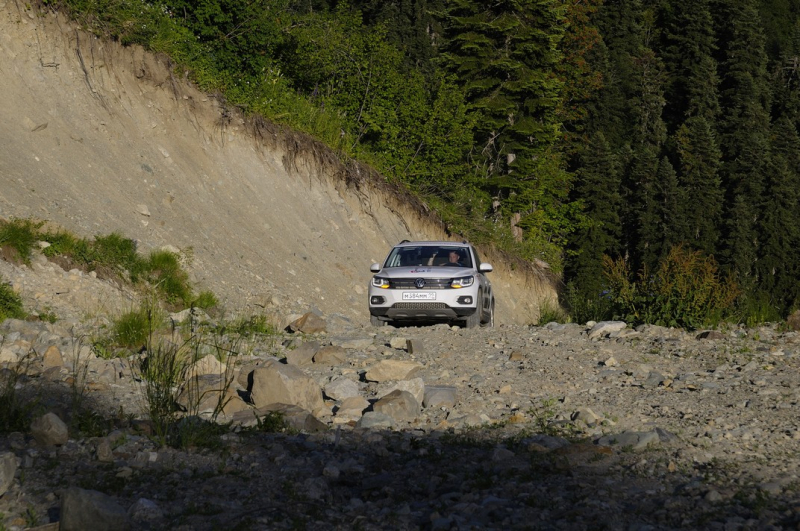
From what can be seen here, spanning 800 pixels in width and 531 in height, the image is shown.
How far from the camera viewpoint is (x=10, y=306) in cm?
1205

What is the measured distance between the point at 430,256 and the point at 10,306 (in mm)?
7487

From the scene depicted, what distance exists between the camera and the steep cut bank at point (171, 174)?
1762 cm

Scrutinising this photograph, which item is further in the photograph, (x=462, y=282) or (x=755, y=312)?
(x=462, y=282)

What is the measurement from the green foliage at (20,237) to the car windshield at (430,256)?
599 centimetres

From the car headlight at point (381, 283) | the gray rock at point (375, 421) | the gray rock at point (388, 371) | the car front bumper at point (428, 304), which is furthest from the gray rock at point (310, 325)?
the gray rock at point (375, 421)

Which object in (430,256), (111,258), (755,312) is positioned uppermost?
(111,258)

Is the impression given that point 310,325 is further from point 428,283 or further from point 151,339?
point 151,339

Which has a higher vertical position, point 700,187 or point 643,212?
point 700,187

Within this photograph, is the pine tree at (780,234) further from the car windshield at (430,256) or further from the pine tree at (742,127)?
the car windshield at (430,256)

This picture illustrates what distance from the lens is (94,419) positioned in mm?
6875

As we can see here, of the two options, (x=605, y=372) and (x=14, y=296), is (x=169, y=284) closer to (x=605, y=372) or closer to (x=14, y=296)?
(x=14, y=296)

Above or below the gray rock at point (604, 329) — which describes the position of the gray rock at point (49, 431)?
below

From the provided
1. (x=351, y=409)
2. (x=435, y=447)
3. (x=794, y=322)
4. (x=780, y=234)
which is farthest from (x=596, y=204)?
(x=435, y=447)

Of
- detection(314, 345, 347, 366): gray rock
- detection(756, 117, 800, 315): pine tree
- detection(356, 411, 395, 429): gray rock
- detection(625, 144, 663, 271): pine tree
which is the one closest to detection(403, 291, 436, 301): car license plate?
detection(314, 345, 347, 366): gray rock
